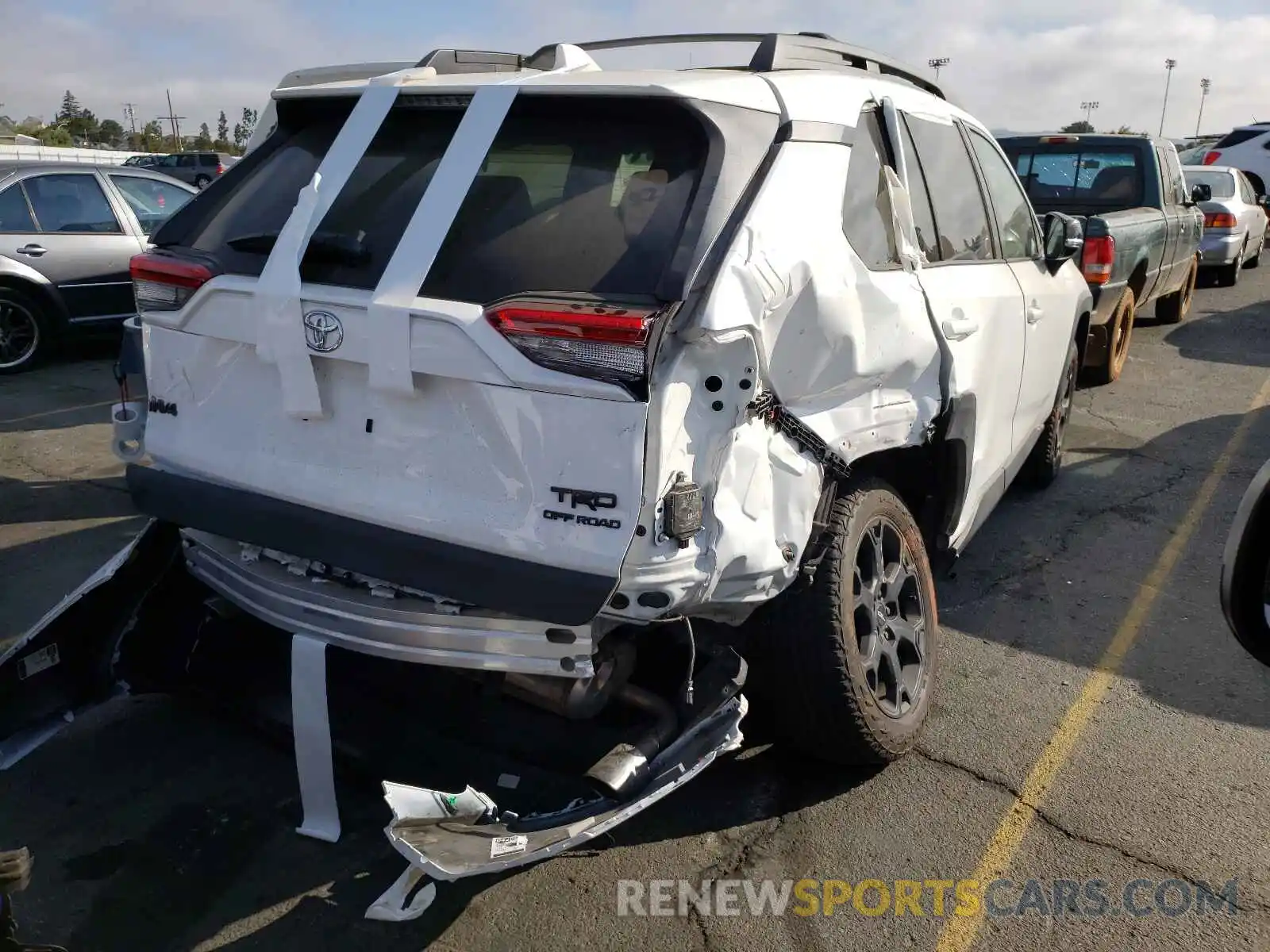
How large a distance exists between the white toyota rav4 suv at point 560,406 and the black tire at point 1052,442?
2701 mm

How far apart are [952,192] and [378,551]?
2611 millimetres

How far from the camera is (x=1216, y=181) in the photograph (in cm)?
1420

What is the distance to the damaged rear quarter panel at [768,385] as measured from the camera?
7.72 feet

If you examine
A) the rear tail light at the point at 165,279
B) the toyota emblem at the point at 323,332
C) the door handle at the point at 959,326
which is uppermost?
the rear tail light at the point at 165,279

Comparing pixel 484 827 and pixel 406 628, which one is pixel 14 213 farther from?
pixel 484 827

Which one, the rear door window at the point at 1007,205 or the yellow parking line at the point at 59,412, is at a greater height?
the rear door window at the point at 1007,205

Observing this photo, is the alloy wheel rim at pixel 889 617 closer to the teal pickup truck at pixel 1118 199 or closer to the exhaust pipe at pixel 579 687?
the exhaust pipe at pixel 579 687

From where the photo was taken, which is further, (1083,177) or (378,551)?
(1083,177)

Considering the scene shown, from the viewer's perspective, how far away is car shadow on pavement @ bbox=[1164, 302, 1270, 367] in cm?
1013

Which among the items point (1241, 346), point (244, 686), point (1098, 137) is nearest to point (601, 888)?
point (244, 686)

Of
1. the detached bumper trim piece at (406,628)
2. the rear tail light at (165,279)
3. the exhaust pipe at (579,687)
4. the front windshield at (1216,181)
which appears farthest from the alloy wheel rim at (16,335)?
the front windshield at (1216,181)

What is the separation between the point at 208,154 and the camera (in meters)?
30.6

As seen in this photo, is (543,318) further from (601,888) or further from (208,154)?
(208,154)

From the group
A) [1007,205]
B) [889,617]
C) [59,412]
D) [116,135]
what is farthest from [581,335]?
[116,135]
